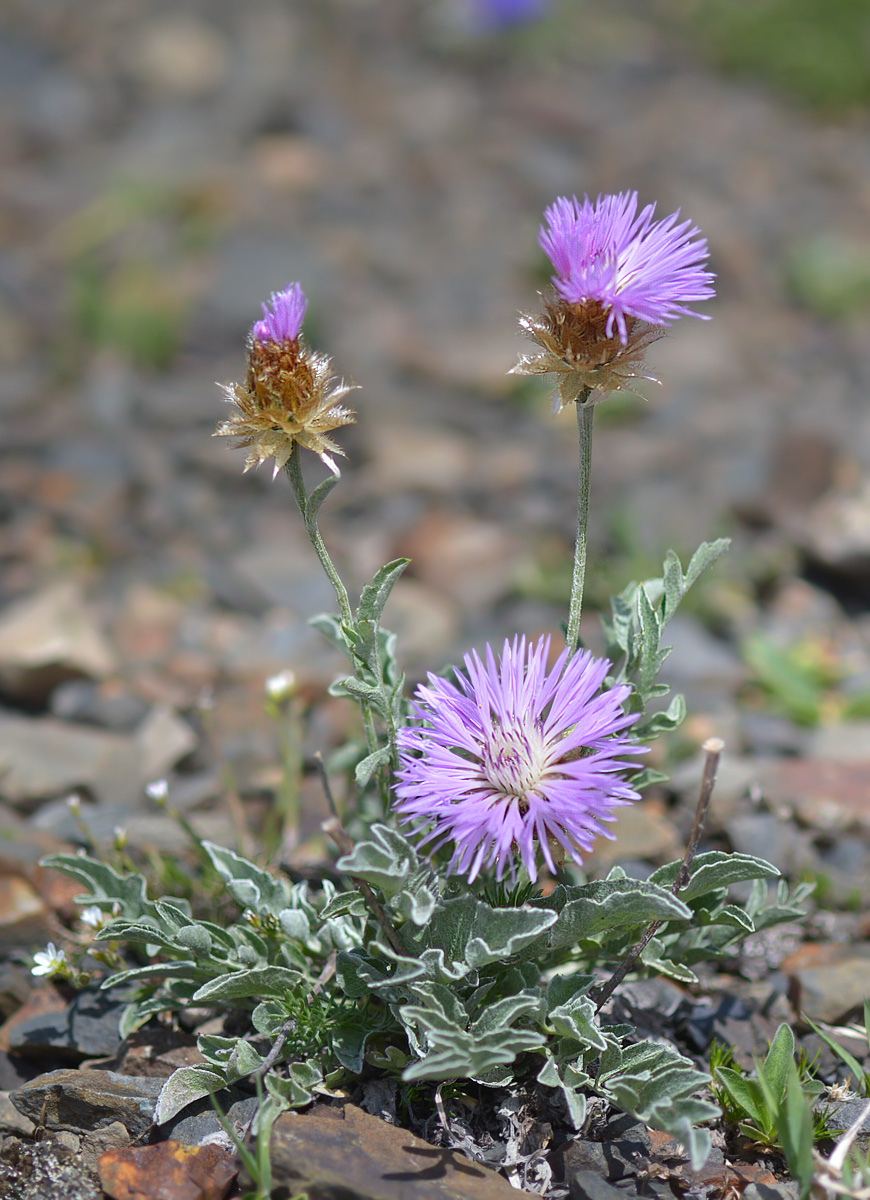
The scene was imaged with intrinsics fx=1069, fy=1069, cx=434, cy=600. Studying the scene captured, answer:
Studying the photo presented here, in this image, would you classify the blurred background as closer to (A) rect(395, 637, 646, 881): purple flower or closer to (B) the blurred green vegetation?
(B) the blurred green vegetation

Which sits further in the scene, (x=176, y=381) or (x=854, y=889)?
(x=176, y=381)

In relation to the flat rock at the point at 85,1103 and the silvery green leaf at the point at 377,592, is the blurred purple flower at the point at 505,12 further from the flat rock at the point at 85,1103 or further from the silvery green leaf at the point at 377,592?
the flat rock at the point at 85,1103

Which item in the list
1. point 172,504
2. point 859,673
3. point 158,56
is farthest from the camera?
point 158,56

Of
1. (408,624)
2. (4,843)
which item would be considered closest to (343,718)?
(408,624)

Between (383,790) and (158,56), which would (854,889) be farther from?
(158,56)

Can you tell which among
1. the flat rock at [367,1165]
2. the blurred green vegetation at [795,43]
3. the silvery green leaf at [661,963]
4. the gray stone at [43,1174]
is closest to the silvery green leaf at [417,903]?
the flat rock at [367,1165]

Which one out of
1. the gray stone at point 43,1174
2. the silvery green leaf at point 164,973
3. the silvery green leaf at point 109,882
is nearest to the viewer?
the gray stone at point 43,1174
